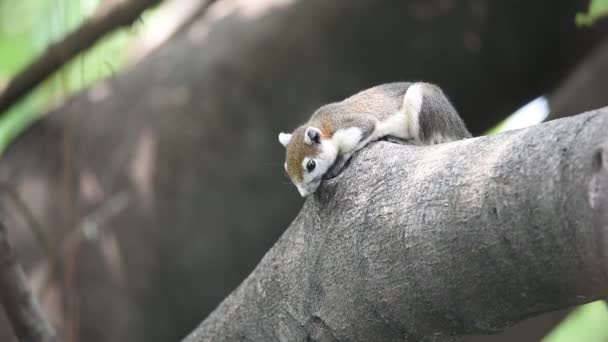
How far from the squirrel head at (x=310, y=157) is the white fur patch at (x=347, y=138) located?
0.03 metres

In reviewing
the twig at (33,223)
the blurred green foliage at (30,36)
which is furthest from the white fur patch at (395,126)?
the blurred green foliage at (30,36)

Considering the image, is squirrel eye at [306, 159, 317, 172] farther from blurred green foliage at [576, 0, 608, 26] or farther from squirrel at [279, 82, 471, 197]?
blurred green foliage at [576, 0, 608, 26]

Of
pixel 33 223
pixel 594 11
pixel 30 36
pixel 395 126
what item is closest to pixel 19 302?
pixel 33 223

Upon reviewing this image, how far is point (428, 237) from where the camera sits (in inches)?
68.7

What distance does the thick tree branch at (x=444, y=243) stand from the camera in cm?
148

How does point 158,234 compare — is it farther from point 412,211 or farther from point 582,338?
point 412,211

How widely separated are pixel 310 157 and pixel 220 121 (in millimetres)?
1478

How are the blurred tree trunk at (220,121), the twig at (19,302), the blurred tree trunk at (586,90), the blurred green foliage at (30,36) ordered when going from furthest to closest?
the blurred green foliage at (30,36) < the blurred tree trunk at (220,121) < the blurred tree trunk at (586,90) < the twig at (19,302)

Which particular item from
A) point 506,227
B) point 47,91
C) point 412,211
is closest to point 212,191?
point 47,91

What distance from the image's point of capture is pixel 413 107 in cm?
282

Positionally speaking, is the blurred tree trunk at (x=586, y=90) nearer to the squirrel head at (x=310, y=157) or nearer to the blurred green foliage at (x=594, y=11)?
the blurred green foliage at (x=594, y=11)

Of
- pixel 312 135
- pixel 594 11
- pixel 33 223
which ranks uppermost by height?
pixel 33 223

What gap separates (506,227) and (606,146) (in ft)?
0.91

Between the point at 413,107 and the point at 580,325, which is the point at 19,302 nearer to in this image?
the point at 413,107
